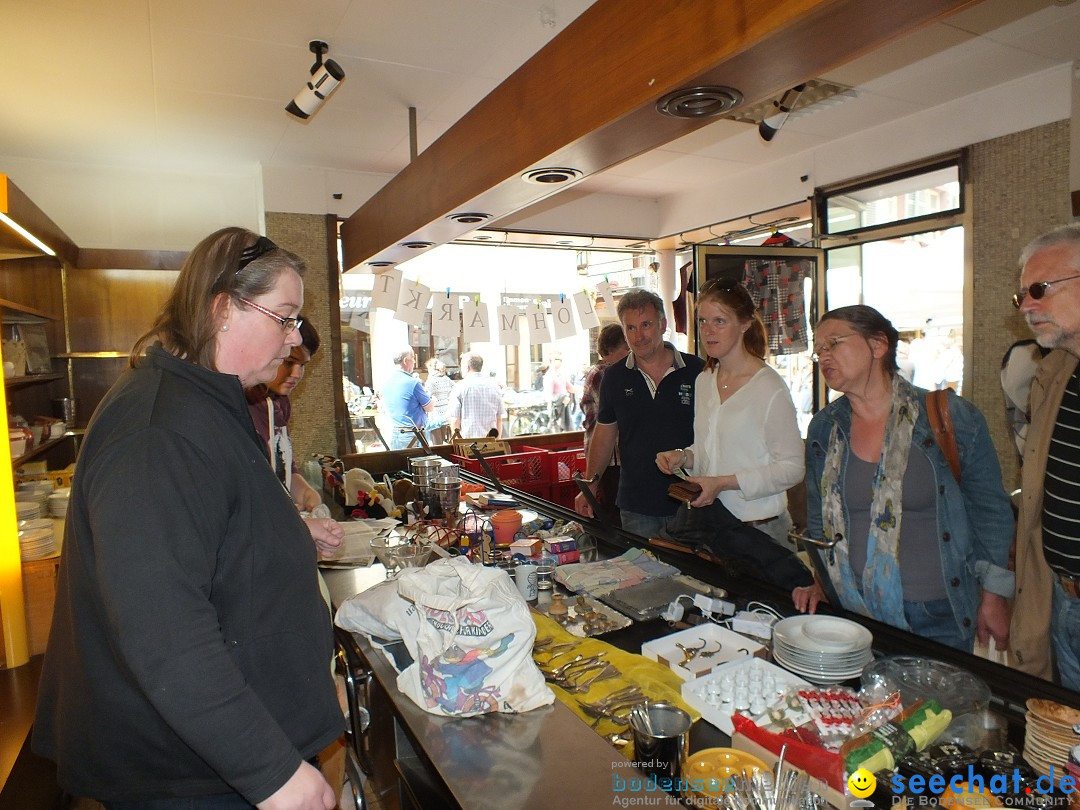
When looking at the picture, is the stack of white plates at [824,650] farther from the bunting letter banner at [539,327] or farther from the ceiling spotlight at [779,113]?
the bunting letter banner at [539,327]

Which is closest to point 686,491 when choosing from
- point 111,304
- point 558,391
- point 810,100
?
point 810,100

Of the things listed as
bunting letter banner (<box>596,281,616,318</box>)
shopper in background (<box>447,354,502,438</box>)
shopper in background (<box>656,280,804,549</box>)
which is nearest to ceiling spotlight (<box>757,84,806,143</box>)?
bunting letter banner (<box>596,281,616,318</box>)

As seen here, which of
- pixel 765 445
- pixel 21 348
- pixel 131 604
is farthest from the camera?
pixel 21 348

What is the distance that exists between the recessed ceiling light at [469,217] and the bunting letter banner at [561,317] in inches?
68.6

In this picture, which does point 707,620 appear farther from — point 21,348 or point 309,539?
point 21,348

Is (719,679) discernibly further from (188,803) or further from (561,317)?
(561,317)

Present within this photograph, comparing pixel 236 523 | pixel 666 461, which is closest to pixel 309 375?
pixel 666 461

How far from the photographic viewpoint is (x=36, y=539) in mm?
2977

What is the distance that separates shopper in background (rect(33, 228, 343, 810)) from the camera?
3.05 ft

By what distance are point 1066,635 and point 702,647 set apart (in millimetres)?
950

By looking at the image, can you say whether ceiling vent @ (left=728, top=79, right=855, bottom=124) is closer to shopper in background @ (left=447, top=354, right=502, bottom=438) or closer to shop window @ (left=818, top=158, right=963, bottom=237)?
shop window @ (left=818, top=158, right=963, bottom=237)

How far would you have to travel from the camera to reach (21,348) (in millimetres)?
3973

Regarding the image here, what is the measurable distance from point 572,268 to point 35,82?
5257 mm

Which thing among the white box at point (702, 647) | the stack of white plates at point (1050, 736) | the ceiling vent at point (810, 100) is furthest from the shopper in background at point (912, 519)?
the ceiling vent at point (810, 100)
